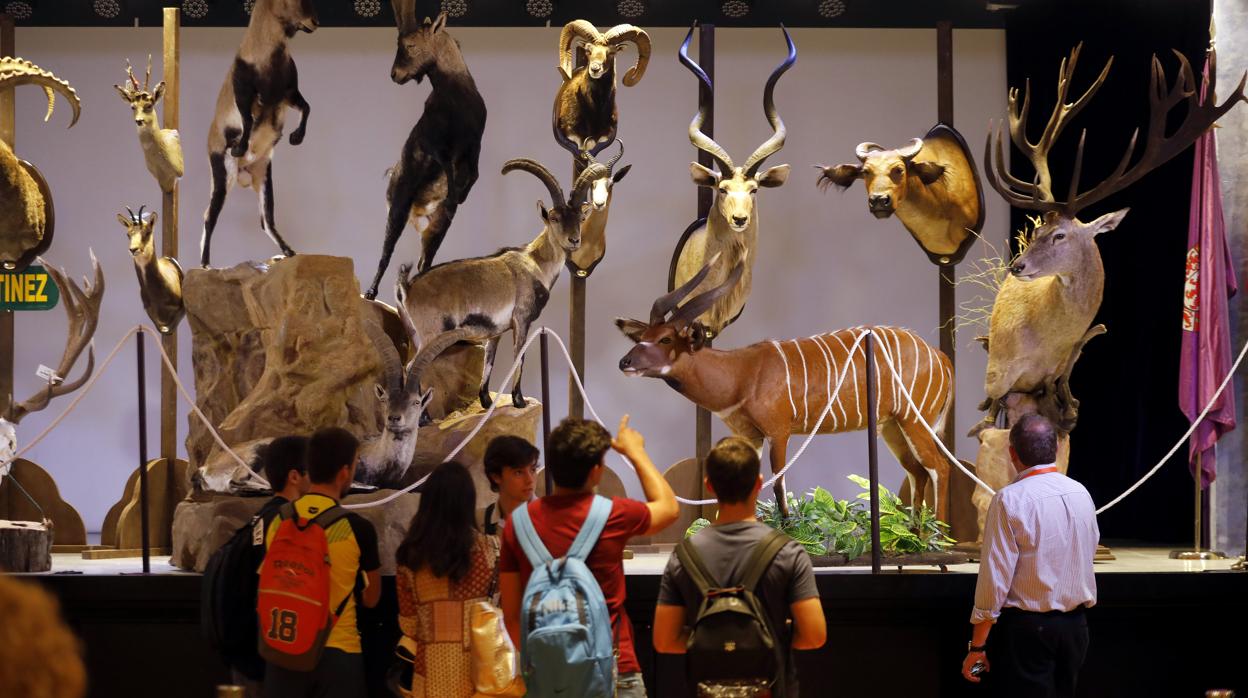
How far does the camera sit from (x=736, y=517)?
137 inches

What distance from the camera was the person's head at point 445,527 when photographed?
3705 mm

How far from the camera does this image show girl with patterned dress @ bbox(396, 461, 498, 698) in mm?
3713

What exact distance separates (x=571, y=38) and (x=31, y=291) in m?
3.83

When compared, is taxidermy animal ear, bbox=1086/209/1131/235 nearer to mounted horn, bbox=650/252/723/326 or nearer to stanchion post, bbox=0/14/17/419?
mounted horn, bbox=650/252/723/326

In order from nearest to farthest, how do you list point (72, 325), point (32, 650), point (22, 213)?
point (32, 650) → point (72, 325) → point (22, 213)

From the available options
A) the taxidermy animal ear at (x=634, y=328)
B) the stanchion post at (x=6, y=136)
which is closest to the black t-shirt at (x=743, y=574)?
the taxidermy animal ear at (x=634, y=328)

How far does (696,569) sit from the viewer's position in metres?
3.43

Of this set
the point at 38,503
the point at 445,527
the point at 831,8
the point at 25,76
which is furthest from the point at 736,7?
the point at 445,527

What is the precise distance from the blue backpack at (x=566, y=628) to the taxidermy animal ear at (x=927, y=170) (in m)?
4.73

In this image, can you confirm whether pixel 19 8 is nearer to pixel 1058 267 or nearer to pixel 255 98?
pixel 255 98

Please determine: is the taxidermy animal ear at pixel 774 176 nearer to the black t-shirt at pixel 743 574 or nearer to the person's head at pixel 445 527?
the person's head at pixel 445 527

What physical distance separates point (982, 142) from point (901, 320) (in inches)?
55.3

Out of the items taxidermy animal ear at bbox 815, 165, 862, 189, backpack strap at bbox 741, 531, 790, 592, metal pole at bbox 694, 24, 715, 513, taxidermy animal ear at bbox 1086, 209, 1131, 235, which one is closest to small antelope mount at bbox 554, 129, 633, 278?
metal pole at bbox 694, 24, 715, 513

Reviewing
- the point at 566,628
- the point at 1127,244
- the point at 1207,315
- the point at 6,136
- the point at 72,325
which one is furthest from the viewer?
the point at 1127,244
